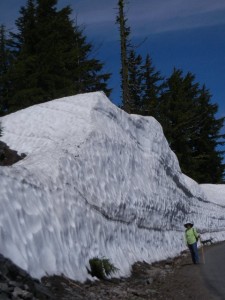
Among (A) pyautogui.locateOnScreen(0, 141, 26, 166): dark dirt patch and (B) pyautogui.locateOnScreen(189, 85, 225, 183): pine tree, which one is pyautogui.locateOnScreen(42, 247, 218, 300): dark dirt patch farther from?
(B) pyautogui.locateOnScreen(189, 85, 225, 183): pine tree

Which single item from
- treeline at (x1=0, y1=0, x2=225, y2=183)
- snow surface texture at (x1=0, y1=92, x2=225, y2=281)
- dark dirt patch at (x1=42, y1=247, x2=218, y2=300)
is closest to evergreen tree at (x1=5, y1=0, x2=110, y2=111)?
treeline at (x1=0, y1=0, x2=225, y2=183)

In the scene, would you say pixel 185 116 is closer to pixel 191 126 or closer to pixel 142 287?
pixel 191 126

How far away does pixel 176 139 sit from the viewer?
1730 inches

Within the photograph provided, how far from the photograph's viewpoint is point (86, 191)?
542 inches

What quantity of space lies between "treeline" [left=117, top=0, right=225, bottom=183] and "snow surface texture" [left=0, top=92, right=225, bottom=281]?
1748 centimetres

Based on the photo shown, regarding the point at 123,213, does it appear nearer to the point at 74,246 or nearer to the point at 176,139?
the point at 74,246

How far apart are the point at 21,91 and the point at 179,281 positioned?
61.5 feet

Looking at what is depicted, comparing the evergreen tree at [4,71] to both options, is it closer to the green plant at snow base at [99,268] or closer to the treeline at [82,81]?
the treeline at [82,81]

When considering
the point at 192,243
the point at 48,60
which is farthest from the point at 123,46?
the point at 192,243

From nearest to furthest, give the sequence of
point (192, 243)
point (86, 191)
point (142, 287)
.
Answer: point (142, 287) < point (86, 191) < point (192, 243)

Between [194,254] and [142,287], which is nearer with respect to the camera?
[142,287]

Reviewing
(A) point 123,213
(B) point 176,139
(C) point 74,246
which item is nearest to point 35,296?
(C) point 74,246

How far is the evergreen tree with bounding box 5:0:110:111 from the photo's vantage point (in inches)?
1155

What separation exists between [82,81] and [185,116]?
1242cm
